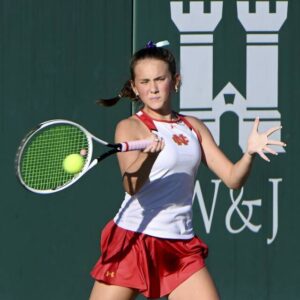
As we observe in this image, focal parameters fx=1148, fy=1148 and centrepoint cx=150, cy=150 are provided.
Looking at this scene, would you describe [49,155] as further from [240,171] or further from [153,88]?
[240,171]

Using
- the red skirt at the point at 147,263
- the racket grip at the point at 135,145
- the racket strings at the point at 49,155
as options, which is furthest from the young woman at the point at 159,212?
the racket strings at the point at 49,155

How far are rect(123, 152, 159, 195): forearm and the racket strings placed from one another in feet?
0.85

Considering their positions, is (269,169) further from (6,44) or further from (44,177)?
(44,177)

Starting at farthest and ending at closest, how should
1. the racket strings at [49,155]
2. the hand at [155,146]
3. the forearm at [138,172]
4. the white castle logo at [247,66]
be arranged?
the white castle logo at [247,66], the racket strings at [49,155], the forearm at [138,172], the hand at [155,146]

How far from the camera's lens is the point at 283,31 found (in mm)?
7203

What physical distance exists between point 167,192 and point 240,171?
359mm

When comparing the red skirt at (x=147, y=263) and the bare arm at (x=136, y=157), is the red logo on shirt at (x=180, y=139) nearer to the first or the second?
the bare arm at (x=136, y=157)

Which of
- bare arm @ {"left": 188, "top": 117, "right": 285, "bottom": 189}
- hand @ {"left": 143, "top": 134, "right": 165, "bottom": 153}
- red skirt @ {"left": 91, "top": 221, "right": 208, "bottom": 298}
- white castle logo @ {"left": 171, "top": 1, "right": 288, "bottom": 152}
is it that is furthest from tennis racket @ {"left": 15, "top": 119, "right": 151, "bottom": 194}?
white castle logo @ {"left": 171, "top": 1, "right": 288, "bottom": 152}

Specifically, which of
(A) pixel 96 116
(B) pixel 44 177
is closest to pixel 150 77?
(B) pixel 44 177

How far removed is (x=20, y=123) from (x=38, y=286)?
1030mm

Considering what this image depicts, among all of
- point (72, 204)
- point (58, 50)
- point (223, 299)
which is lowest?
point (223, 299)

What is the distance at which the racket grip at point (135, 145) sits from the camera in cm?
495

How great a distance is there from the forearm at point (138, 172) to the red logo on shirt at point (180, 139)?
0.84 ft

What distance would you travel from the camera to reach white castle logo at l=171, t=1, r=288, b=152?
7148 millimetres
